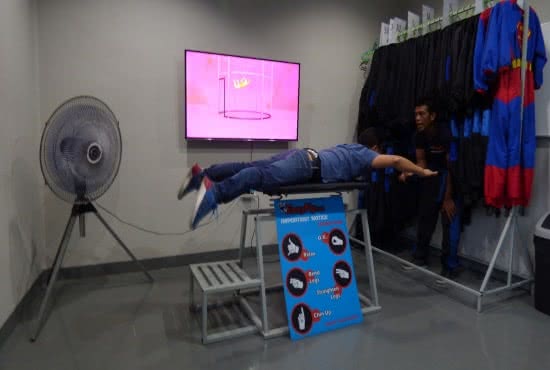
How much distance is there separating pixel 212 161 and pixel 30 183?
54.5 inches

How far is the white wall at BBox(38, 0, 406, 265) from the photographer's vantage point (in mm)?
2807

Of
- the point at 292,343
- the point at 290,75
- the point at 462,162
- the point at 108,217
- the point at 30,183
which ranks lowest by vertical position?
the point at 292,343

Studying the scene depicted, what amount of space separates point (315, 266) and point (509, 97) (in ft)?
5.56

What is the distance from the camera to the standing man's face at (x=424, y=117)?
2.96 m

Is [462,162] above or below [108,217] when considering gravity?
above

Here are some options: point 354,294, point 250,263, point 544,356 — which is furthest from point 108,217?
point 544,356

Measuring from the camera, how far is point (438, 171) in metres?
2.95

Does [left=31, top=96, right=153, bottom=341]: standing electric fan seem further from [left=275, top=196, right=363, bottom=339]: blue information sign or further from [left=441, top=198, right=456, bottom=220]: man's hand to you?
[left=441, top=198, right=456, bottom=220]: man's hand

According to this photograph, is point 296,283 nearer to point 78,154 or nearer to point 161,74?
point 78,154

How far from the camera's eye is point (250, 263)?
338 centimetres

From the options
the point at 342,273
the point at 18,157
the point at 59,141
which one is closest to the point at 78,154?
the point at 59,141

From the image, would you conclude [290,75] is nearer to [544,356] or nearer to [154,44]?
[154,44]

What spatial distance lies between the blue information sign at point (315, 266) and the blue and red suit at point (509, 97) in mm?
1132

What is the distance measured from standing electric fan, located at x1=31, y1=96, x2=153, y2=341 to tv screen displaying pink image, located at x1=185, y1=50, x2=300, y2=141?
0.84 meters
